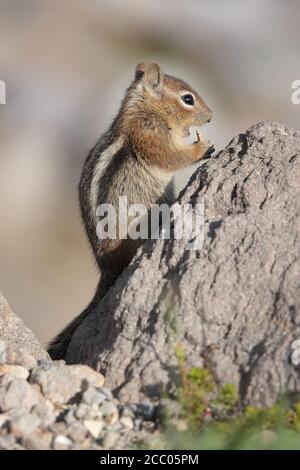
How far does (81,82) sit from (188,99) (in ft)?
37.6

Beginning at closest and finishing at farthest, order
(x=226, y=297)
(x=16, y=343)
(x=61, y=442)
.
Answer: (x=61, y=442) < (x=226, y=297) < (x=16, y=343)

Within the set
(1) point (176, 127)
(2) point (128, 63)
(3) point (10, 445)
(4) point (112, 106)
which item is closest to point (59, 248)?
(4) point (112, 106)

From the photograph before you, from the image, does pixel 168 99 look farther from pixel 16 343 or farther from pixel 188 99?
pixel 16 343

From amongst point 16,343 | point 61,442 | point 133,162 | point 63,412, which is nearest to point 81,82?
point 133,162

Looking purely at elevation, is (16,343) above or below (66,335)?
above

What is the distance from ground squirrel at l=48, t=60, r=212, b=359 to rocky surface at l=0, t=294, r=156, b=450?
51.9 inches

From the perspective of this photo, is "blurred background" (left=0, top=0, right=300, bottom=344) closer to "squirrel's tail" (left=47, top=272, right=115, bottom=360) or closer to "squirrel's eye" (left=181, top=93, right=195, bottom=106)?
"squirrel's eye" (left=181, top=93, right=195, bottom=106)

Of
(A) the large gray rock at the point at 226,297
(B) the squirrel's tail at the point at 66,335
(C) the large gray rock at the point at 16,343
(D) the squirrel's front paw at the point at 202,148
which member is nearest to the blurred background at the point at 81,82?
(D) the squirrel's front paw at the point at 202,148

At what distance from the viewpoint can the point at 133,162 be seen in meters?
6.22

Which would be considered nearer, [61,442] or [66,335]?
[61,442]

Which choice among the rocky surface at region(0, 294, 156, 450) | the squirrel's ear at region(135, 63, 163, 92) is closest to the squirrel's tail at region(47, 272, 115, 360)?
the rocky surface at region(0, 294, 156, 450)

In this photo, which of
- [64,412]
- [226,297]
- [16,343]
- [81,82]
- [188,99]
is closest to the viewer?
[64,412]
